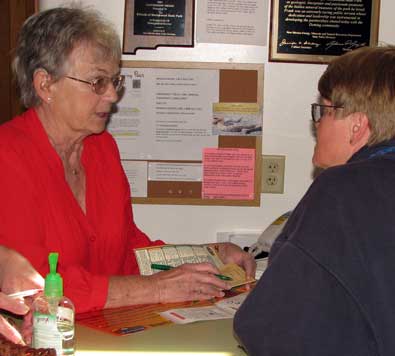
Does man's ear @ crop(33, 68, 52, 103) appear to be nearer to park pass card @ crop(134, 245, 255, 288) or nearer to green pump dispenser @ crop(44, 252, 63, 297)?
park pass card @ crop(134, 245, 255, 288)

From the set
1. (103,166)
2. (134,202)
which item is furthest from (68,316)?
(134,202)

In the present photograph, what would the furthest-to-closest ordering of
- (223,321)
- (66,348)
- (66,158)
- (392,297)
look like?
1. (66,158)
2. (223,321)
3. (66,348)
4. (392,297)

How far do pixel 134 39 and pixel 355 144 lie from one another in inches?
53.0

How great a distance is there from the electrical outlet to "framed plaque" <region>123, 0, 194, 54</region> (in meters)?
0.55

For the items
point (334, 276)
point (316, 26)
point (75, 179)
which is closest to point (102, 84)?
point (75, 179)

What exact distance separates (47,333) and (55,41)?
0.95 meters

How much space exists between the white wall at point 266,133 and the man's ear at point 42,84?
643mm

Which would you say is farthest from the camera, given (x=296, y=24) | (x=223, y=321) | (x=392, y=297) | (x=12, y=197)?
(x=296, y=24)

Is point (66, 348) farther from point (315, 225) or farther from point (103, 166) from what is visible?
point (103, 166)

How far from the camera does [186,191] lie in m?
2.67

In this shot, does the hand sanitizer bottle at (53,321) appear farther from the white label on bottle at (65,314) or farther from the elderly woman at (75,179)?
the elderly woman at (75,179)

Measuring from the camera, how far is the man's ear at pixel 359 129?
1425 millimetres

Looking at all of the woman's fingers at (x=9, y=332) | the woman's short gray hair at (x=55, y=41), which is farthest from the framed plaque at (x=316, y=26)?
the woman's fingers at (x=9, y=332)

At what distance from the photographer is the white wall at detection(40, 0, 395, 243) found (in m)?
2.62
